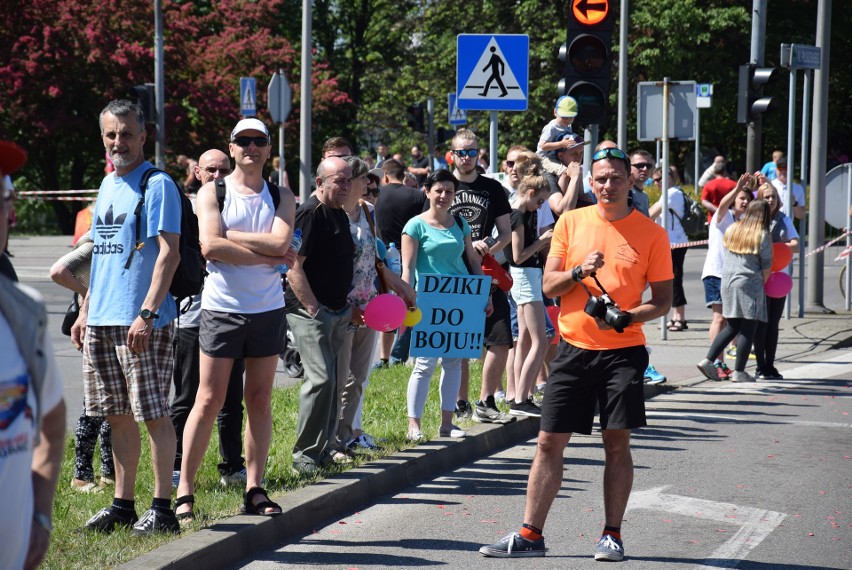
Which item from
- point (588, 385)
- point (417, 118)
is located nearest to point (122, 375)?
point (588, 385)

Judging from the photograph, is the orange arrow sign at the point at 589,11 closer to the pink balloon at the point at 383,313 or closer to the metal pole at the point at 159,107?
the pink balloon at the point at 383,313

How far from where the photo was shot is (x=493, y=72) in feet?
39.5

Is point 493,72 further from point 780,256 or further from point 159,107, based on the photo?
point 159,107

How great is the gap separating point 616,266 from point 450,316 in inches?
113

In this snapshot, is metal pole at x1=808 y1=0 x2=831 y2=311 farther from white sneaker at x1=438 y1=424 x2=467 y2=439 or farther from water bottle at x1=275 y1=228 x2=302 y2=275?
water bottle at x1=275 y1=228 x2=302 y2=275

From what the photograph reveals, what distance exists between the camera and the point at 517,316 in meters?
10.3

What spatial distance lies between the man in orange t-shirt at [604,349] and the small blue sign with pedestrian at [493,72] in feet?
19.0

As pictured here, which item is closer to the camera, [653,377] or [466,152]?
[466,152]

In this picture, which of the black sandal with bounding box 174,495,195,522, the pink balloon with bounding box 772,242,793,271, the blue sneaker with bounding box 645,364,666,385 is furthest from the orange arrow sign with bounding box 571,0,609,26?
the black sandal with bounding box 174,495,195,522

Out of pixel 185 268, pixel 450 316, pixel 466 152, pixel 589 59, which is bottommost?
pixel 450 316

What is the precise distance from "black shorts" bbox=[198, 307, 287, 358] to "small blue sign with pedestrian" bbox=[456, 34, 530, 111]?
581cm

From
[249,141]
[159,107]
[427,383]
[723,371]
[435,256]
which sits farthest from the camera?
[159,107]

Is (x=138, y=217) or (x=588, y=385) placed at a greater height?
(x=138, y=217)

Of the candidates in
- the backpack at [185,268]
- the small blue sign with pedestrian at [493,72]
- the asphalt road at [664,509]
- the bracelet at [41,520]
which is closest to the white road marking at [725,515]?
the asphalt road at [664,509]
